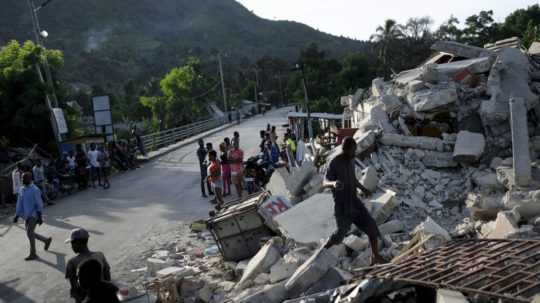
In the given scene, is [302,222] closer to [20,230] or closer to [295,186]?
[295,186]

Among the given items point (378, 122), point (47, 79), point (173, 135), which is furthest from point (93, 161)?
point (173, 135)

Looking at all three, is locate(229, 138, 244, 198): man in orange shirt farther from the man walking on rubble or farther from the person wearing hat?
the person wearing hat

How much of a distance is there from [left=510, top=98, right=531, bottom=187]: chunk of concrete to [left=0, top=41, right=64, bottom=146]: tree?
17.7m

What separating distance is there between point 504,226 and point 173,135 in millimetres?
28167

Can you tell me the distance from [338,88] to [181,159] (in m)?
27.0

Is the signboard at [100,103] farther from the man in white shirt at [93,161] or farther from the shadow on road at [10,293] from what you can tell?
the shadow on road at [10,293]

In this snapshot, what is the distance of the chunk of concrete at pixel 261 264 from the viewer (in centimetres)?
A: 698

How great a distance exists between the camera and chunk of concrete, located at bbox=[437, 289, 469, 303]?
432cm

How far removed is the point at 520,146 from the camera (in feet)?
27.2

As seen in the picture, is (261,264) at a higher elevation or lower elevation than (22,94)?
lower

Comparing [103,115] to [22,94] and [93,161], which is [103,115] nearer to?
[22,94]

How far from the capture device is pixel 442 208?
346 inches

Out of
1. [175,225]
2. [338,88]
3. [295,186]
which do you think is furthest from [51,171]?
[338,88]

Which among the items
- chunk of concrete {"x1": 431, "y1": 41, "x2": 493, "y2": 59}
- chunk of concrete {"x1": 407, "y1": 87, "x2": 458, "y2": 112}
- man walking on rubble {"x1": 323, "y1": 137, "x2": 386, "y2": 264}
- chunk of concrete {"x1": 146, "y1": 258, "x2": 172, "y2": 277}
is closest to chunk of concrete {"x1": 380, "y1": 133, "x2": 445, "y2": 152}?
chunk of concrete {"x1": 407, "y1": 87, "x2": 458, "y2": 112}
